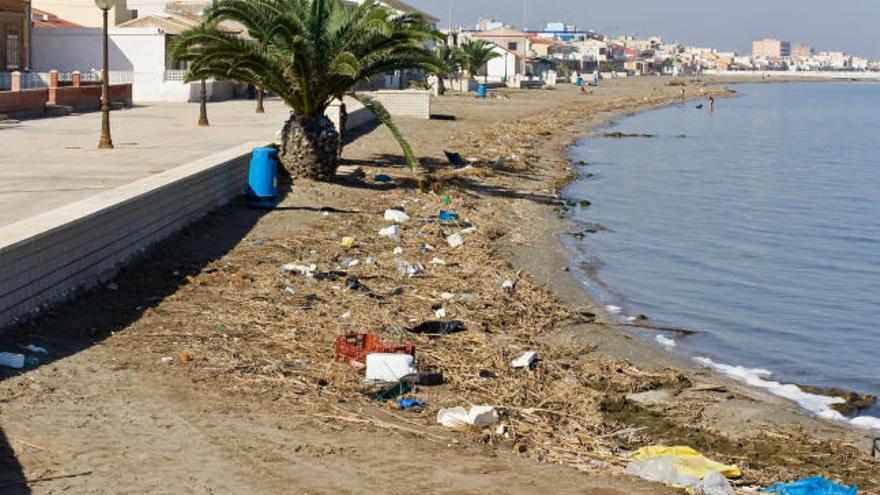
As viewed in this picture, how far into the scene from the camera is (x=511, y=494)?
325 inches

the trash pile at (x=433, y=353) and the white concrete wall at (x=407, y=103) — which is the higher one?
the white concrete wall at (x=407, y=103)

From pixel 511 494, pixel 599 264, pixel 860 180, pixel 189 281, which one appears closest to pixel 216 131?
pixel 599 264

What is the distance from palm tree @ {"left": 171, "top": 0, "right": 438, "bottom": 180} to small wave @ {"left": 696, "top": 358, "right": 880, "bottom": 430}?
8.76 meters

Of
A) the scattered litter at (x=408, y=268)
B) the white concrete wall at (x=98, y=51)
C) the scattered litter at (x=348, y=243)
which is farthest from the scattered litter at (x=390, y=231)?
the white concrete wall at (x=98, y=51)

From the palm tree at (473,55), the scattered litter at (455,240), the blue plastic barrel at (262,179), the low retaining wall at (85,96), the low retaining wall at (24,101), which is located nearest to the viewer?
the scattered litter at (455,240)

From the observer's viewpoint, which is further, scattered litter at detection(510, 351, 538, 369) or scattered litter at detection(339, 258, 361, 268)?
scattered litter at detection(339, 258, 361, 268)

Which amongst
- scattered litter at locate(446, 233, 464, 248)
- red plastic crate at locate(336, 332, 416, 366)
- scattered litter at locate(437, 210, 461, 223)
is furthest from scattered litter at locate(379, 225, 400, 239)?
red plastic crate at locate(336, 332, 416, 366)

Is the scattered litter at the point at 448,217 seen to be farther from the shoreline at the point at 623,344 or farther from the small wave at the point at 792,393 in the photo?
the small wave at the point at 792,393

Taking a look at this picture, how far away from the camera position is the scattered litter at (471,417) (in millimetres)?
9891

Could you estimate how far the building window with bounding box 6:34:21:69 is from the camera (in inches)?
1847

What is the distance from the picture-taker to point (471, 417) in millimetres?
9914

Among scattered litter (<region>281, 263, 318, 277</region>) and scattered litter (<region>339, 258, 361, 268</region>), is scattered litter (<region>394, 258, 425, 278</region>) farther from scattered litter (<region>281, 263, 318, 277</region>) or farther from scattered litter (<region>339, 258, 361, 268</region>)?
A: scattered litter (<region>281, 263, 318, 277</region>)

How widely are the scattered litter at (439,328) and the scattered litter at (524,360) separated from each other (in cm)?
104

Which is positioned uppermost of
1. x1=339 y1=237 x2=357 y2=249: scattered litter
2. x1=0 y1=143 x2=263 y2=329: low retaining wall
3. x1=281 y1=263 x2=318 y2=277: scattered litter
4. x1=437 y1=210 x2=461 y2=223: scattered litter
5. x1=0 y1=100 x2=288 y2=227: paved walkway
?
x1=0 y1=100 x2=288 y2=227: paved walkway
